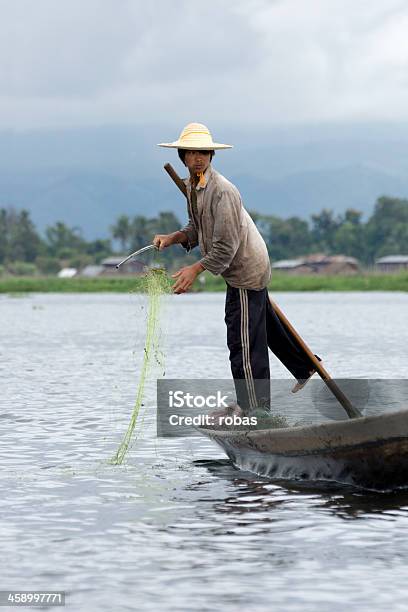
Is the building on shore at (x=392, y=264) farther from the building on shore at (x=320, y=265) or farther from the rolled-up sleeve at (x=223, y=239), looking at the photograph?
the rolled-up sleeve at (x=223, y=239)

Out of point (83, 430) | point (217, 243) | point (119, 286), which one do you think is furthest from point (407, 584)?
Answer: point (119, 286)

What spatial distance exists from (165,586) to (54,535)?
4.46 ft

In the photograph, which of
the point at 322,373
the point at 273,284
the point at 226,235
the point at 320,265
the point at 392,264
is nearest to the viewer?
the point at 226,235

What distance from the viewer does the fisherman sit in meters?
8.89

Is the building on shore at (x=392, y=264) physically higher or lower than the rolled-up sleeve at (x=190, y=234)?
lower

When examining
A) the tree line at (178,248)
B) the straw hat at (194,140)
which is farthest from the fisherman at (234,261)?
the tree line at (178,248)

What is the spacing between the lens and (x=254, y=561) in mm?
6648

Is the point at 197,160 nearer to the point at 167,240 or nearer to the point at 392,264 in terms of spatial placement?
the point at 167,240

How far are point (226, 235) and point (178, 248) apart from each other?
486 feet

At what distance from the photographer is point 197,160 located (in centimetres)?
895

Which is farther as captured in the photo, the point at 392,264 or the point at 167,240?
the point at 392,264

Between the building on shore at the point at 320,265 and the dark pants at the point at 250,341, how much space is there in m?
128

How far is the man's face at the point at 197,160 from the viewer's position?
895 centimetres

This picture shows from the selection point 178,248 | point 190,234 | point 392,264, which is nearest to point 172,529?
point 190,234
